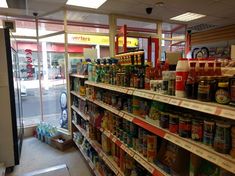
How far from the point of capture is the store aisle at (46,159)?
328 centimetres

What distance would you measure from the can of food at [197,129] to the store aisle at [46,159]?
2401mm

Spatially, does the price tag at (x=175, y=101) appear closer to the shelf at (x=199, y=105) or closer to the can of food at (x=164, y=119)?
the shelf at (x=199, y=105)

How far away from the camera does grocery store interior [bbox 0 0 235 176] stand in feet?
3.86

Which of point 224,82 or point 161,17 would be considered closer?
point 224,82

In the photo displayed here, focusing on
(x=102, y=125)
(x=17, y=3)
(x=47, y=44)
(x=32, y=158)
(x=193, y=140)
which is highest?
(x=17, y=3)

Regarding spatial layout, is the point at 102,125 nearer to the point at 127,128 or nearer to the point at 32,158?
the point at 127,128

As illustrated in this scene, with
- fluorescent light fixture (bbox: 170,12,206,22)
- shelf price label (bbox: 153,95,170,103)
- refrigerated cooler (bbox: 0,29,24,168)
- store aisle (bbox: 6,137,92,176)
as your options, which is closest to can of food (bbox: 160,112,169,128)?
shelf price label (bbox: 153,95,170,103)

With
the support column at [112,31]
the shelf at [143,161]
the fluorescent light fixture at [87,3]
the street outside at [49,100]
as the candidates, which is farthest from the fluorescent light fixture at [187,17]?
the shelf at [143,161]

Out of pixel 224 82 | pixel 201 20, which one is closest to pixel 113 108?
pixel 224 82

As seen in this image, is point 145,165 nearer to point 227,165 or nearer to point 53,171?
point 227,165

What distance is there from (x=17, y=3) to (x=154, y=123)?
11.9 ft

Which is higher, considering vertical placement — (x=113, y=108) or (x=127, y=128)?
(x=113, y=108)

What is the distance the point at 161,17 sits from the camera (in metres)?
5.68

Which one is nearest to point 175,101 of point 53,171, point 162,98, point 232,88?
point 162,98
